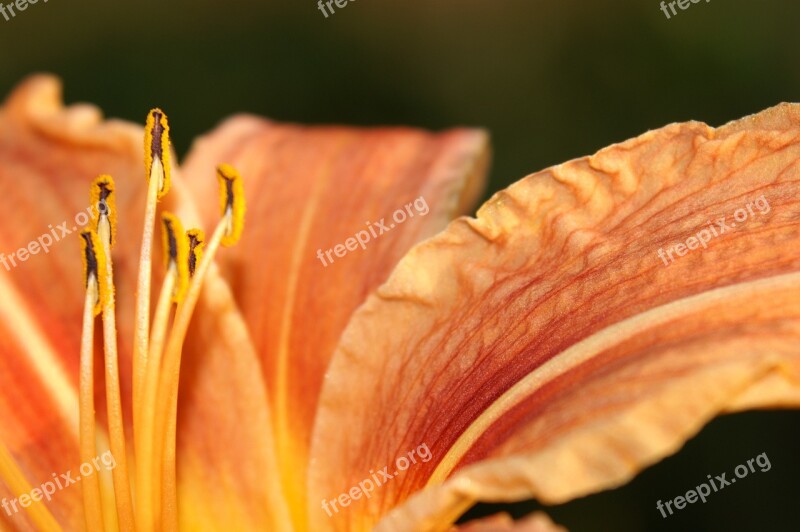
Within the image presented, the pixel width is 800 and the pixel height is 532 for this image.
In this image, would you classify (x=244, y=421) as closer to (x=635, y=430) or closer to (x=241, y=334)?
(x=241, y=334)

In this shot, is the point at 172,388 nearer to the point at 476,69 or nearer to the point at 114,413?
the point at 114,413

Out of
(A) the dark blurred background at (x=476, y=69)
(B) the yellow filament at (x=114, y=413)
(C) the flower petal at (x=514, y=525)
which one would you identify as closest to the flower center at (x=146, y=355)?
(B) the yellow filament at (x=114, y=413)

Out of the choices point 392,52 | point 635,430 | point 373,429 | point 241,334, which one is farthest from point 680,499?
point 392,52

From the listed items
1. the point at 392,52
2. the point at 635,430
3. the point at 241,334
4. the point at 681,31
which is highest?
the point at 392,52

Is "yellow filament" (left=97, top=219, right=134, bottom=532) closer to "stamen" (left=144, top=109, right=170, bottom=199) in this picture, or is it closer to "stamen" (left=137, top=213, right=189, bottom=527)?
"stamen" (left=137, top=213, right=189, bottom=527)

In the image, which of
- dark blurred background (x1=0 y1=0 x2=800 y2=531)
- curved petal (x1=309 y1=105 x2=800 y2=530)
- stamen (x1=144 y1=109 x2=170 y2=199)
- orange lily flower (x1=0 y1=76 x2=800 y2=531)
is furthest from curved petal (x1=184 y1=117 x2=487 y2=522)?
dark blurred background (x1=0 y1=0 x2=800 y2=531)

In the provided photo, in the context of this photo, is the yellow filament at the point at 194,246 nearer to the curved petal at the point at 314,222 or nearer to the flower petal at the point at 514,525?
the curved petal at the point at 314,222
